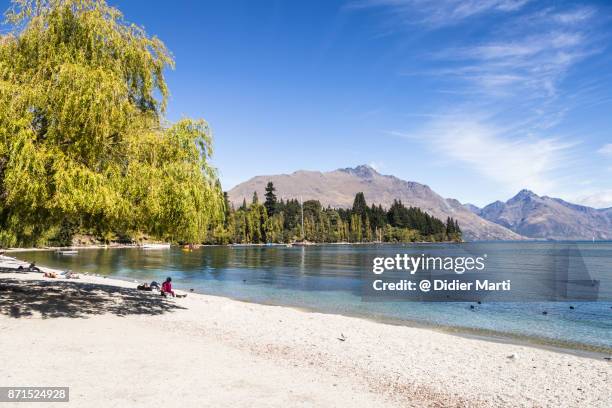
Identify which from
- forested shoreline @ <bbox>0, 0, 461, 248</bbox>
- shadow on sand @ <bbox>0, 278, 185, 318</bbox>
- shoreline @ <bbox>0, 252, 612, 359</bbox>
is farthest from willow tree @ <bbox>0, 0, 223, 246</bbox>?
shoreline @ <bbox>0, 252, 612, 359</bbox>

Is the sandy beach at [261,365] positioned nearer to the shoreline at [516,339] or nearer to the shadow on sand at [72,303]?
the shadow on sand at [72,303]

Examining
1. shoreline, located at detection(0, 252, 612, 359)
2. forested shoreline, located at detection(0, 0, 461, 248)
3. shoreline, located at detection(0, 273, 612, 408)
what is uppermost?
forested shoreline, located at detection(0, 0, 461, 248)

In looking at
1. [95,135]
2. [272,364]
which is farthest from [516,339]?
[95,135]

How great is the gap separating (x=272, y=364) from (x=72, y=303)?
44.2ft

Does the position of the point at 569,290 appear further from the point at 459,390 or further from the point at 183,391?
the point at 183,391

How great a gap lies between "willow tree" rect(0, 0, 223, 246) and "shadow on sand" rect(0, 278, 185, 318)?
13.0 ft

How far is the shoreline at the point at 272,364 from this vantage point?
10.3 metres

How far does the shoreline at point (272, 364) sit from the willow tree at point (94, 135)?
428 centimetres

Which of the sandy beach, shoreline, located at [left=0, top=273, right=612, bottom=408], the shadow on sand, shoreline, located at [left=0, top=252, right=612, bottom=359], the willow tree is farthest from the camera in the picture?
shoreline, located at [left=0, top=252, right=612, bottom=359]

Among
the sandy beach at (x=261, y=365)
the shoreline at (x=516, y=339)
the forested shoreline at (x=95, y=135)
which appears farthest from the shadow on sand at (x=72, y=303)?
the shoreline at (x=516, y=339)

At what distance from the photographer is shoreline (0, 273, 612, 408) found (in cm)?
1030

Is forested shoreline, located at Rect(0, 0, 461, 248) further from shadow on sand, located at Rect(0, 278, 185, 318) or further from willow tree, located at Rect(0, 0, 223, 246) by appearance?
shadow on sand, located at Rect(0, 278, 185, 318)

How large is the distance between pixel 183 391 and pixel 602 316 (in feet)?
106

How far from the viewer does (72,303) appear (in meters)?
21.0
